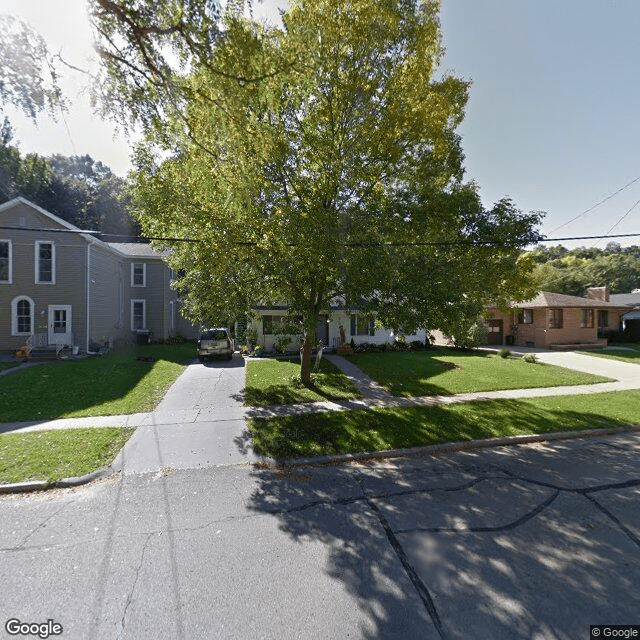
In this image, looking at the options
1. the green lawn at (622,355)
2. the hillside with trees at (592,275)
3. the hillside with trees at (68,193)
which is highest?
the hillside with trees at (68,193)

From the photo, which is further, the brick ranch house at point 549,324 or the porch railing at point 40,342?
the brick ranch house at point 549,324

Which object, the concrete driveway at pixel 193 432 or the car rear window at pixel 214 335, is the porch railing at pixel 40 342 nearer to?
the car rear window at pixel 214 335

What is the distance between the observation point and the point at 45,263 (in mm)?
18234

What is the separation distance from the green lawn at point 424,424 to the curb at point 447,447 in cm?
15

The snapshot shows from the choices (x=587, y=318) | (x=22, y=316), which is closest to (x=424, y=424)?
(x=22, y=316)

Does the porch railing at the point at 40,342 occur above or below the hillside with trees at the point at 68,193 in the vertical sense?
below

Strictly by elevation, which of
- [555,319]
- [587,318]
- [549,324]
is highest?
[587,318]

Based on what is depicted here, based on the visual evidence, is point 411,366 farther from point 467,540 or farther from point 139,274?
point 139,274

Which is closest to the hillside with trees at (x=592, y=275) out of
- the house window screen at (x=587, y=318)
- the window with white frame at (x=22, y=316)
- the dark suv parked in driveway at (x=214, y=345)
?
the house window screen at (x=587, y=318)

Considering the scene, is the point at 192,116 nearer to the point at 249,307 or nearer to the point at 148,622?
the point at 249,307

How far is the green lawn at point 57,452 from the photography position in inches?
227

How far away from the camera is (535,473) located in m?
6.01

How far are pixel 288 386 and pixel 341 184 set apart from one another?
6.99 m

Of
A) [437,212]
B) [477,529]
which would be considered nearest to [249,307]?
[437,212]
